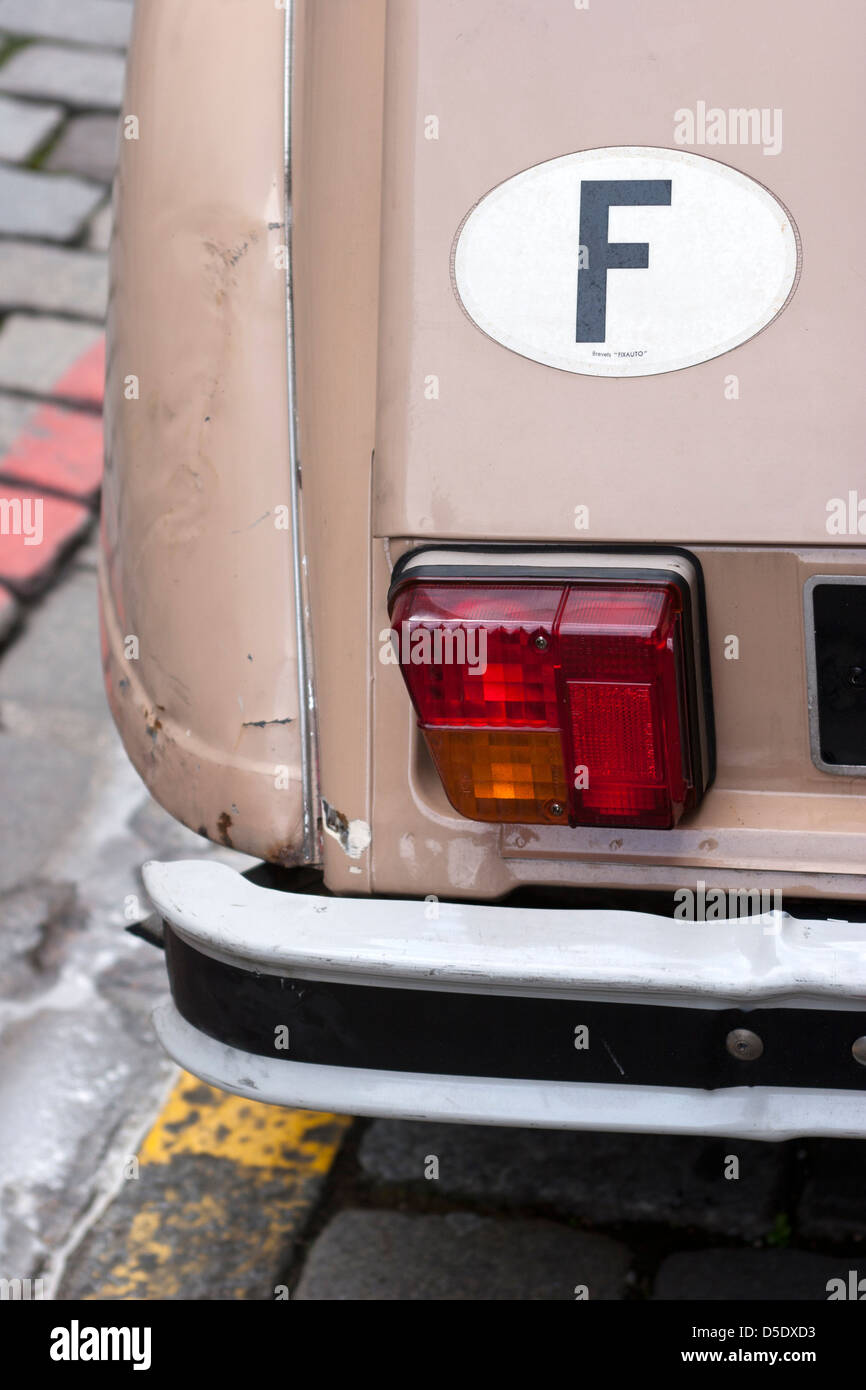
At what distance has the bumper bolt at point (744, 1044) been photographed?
1.46 m

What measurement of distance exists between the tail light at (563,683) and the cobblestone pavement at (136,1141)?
91cm

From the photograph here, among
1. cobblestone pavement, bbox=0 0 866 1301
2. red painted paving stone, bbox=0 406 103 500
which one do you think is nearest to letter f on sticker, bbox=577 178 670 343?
cobblestone pavement, bbox=0 0 866 1301

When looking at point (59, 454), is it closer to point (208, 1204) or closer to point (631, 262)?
point (208, 1204)

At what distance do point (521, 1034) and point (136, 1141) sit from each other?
1192mm

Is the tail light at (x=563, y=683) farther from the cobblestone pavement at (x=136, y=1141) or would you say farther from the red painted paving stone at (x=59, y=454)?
the red painted paving stone at (x=59, y=454)

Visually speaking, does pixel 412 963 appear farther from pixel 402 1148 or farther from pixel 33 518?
pixel 33 518

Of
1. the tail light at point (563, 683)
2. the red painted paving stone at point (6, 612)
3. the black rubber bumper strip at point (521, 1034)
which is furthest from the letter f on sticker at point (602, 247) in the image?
the red painted paving stone at point (6, 612)

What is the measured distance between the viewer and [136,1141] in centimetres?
245

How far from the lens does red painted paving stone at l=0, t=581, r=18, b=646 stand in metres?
3.68

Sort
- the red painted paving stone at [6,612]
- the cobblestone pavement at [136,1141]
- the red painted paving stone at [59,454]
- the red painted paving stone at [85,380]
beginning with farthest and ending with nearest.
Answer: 1. the red painted paving stone at [85,380]
2. the red painted paving stone at [59,454]
3. the red painted paving stone at [6,612]
4. the cobblestone pavement at [136,1141]

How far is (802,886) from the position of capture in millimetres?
1511

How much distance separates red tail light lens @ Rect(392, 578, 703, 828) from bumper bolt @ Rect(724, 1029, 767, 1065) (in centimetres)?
24

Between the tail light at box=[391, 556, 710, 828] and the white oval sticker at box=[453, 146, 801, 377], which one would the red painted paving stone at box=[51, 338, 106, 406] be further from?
the tail light at box=[391, 556, 710, 828]
